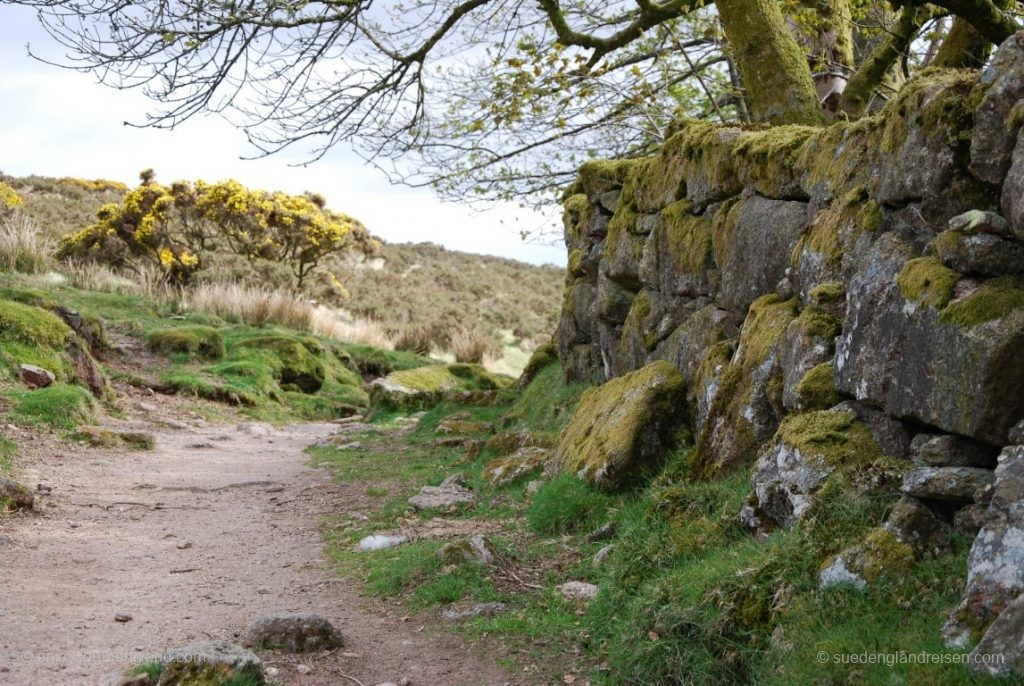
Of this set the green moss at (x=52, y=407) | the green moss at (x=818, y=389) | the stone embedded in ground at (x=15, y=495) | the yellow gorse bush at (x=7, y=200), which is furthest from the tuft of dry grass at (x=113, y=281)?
the green moss at (x=818, y=389)

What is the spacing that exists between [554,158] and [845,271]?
7732 mm

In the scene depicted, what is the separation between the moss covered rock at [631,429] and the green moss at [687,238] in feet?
2.76

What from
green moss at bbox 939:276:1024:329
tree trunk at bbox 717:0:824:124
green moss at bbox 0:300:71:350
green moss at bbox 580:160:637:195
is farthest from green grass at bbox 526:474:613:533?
green moss at bbox 0:300:71:350

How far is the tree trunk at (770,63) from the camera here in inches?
308

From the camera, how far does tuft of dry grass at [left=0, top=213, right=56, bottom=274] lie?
16781 mm

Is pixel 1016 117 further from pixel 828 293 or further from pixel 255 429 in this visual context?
pixel 255 429

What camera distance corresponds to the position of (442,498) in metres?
6.98

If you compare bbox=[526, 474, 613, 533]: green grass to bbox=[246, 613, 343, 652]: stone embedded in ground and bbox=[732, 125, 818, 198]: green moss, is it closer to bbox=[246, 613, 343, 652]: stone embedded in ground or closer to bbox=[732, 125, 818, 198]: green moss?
bbox=[246, 613, 343, 652]: stone embedded in ground

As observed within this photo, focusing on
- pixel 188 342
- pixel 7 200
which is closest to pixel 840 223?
pixel 188 342

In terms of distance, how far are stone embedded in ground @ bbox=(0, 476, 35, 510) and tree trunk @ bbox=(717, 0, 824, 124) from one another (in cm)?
722

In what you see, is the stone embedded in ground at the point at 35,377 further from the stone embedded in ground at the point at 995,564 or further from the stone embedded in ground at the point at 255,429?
the stone embedded in ground at the point at 995,564

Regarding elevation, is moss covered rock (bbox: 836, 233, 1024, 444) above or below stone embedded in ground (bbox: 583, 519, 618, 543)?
above

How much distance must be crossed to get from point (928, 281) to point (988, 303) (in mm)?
339

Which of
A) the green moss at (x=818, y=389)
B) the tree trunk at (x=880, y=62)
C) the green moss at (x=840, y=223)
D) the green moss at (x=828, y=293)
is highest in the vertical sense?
the tree trunk at (x=880, y=62)
